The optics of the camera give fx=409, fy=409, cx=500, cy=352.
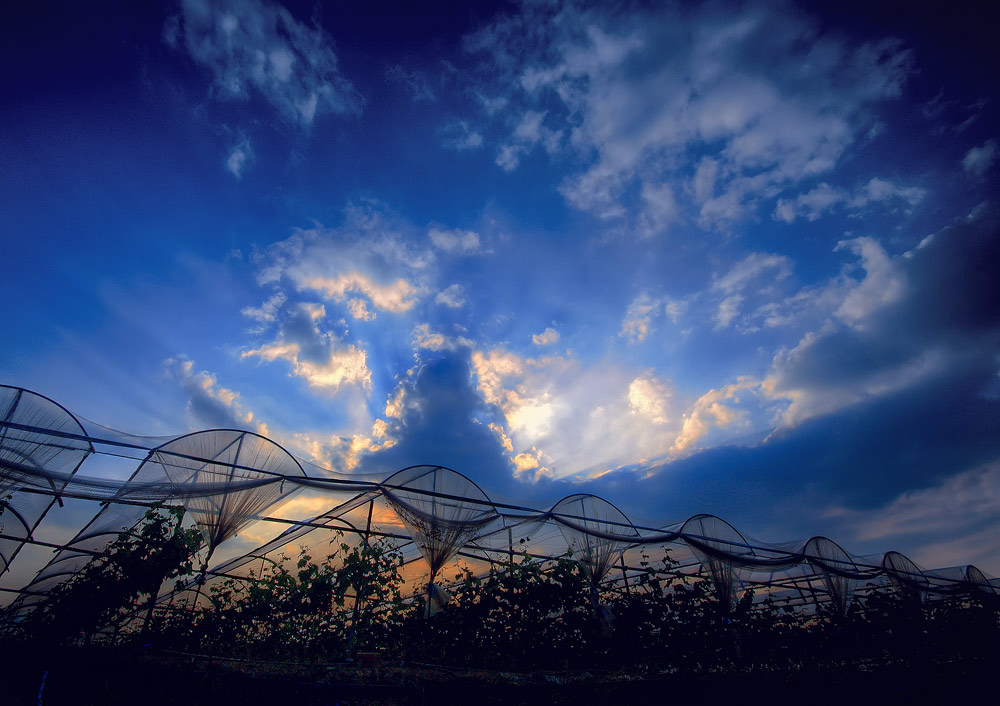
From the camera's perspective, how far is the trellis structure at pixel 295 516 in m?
7.39

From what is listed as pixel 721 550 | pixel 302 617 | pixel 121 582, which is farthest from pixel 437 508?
pixel 721 550

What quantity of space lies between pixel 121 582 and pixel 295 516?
3644mm

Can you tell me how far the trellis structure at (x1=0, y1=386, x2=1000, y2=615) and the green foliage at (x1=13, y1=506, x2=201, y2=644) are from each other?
0.38 meters

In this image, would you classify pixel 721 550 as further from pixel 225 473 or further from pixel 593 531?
pixel 225 473

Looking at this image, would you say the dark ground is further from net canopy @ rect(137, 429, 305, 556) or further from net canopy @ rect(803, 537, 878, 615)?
net canopy @ rect(803, 537, 878, 615)

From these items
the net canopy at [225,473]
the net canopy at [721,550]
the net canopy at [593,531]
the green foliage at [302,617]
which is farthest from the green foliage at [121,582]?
the net canopy at [721,550]

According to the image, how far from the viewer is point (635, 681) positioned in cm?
465

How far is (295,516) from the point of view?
9891 mm

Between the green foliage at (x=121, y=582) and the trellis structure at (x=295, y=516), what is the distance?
0.38 m

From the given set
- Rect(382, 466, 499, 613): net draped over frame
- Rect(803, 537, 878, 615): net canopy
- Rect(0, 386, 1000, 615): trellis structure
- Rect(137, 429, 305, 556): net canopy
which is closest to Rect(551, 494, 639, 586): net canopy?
Rect(0, 386, 1000, 615): trellis structure

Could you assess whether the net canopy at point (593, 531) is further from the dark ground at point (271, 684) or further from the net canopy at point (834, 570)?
the net canopy at point (834, 570)

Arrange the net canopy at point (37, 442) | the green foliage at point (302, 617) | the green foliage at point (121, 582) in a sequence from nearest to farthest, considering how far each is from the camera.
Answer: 1. the green foliage at point (121, 582)
2. the green foliage at point (302, 617)
3. the net canopy at point (37, 442)

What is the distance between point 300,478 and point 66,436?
3.88 m

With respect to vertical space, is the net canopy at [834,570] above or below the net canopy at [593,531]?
below
